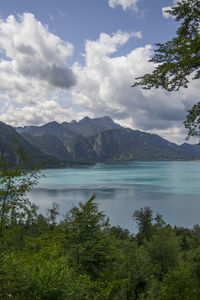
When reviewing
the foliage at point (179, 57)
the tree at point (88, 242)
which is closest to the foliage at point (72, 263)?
the tree at point (88, 242)

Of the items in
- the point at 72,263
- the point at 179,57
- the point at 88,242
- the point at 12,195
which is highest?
the point at 179,57

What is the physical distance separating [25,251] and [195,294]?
1504 cm

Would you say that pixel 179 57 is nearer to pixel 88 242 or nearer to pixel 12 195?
pixel 12 195

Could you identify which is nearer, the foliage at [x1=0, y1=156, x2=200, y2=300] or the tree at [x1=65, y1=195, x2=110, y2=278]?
the foliage at [x1=0, y1=156, x2=200, y2=300]

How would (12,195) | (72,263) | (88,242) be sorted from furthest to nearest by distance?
(88,242) < (72,263) < (12,195)

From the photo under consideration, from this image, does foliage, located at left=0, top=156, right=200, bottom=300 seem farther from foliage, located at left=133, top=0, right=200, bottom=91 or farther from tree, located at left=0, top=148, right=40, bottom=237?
foliage, located at left=133, top=0, right=200, bottom=91

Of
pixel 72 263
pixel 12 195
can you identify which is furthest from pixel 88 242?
pixel 12 195

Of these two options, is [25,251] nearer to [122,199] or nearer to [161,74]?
[161,74]

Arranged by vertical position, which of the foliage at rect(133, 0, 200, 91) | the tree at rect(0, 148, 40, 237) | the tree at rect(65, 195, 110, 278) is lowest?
the tree at rect(65, 195, 110, 278)

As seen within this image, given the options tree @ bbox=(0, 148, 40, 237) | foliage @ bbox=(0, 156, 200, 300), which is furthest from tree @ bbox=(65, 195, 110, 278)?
tree @ bbox=(0, 148, 40, 237)

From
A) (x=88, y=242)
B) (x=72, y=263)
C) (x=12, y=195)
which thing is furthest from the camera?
(x=88, y=242)

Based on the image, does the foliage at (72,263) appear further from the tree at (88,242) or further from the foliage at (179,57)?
the foliage at (179,57)

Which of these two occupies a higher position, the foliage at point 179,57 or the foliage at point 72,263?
the foliage at point 179,57

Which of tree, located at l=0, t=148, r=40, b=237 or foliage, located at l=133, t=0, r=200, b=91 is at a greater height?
foliage, located at l=133, t=0, r=200, b=91
